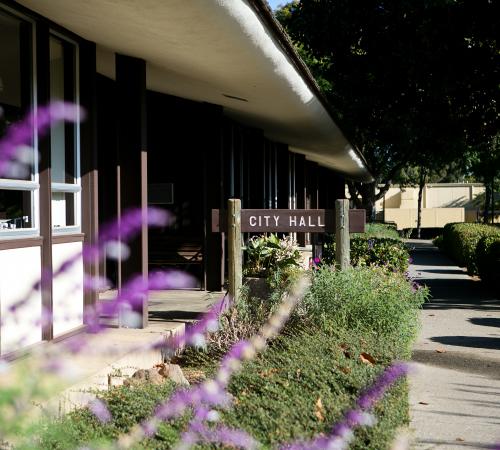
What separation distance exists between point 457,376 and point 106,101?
17.5 ft

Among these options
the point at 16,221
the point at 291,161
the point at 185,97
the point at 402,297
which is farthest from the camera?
the point at 291,161

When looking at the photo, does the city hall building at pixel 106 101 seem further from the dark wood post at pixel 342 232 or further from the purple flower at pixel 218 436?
the purple flower at pixel 218 436

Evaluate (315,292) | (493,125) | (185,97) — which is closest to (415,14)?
(493,125)

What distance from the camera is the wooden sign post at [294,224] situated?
701cm

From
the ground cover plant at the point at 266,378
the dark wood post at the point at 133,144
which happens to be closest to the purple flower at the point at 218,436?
the ground cover plant at the point at 266,378

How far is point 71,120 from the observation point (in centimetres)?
601

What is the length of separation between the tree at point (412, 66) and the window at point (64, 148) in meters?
8.02

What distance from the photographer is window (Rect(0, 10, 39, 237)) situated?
5084 millimetres

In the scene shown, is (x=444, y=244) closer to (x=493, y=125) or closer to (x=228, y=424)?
(x=493, y=125)

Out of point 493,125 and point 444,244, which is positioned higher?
point 493,125

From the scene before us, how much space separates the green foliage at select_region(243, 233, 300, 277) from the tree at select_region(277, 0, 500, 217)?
5981mm

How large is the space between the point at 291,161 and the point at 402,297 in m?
13.0

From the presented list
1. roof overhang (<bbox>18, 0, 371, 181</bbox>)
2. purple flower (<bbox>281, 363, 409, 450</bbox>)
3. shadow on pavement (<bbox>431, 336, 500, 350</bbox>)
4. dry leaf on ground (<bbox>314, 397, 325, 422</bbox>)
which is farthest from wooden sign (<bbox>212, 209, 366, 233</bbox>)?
dry leaf on ground (<bbox>314, 397, 325, 422</bbox>)

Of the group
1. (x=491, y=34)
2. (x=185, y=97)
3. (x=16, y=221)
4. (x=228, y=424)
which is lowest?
(x=228, y=424)
